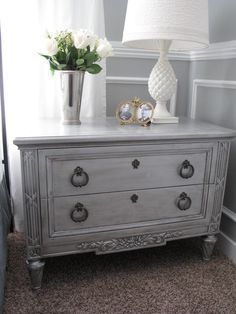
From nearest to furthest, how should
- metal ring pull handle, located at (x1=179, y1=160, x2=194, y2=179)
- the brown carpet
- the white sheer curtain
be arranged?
the brown carpet < metal ring pull handle, located at (x1=179, y1=160, x2=194, y2=179) < the white sheer curtain

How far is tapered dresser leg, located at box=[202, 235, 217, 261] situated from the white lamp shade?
89 cm

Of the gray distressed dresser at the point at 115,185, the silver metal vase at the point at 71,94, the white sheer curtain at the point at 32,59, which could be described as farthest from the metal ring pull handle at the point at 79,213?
the white sheer curtain at the point at 32,59

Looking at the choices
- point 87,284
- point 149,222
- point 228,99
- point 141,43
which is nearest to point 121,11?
point 141,43

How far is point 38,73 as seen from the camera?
154 centimetres

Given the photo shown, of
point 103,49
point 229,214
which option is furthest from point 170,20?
point 229,214

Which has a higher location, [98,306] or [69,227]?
[69,227]

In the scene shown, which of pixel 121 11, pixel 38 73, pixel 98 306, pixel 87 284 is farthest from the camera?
pixel 121 11

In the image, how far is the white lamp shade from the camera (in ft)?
4.09

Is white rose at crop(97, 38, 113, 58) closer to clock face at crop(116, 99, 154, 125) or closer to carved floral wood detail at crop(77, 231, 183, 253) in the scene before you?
clock face at crop(116, 99, 154, 125)

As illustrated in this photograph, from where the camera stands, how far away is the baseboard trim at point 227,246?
1578mm

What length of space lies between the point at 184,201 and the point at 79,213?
18.4 inches

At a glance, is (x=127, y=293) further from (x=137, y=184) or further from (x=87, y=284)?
(x=137, y=184)

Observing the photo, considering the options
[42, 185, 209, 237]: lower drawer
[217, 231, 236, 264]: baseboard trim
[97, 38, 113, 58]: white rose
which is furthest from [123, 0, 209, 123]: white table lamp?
[217, 231, 236, 264]: baseboard trim

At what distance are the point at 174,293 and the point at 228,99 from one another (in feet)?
3.13
